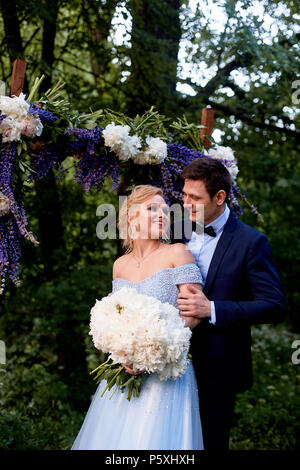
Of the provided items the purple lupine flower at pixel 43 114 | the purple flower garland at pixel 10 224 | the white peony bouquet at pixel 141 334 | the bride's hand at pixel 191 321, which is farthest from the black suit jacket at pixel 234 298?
the purple lupine flower at pixel 43 114

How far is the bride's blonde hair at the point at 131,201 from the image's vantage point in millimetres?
2857

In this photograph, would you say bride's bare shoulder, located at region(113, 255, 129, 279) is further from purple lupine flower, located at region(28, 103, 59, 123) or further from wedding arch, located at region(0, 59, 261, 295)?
purple lupine flower, located at region(28, 103, 59, 123)

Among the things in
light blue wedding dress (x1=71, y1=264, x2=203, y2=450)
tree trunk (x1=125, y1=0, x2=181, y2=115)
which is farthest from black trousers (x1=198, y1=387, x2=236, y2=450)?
tree trunk (x1=125, y1=0, x2=181, y2=115)

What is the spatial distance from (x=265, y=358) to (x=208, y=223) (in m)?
4.95

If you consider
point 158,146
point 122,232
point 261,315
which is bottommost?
point 261,315

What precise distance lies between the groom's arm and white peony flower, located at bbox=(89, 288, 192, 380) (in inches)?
12.5

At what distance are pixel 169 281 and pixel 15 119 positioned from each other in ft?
3.86

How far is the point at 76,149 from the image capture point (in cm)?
304

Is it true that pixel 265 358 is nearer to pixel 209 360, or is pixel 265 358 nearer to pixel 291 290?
pixel 291 290

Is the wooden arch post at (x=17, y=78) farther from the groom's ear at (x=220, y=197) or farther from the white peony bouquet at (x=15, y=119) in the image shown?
the groom's ear at (x=220, y=197)

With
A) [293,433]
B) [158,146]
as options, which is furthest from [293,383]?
[158,146]

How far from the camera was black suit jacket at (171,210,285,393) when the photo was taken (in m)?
2.72

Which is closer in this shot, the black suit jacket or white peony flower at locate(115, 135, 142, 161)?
the black suit jacket
